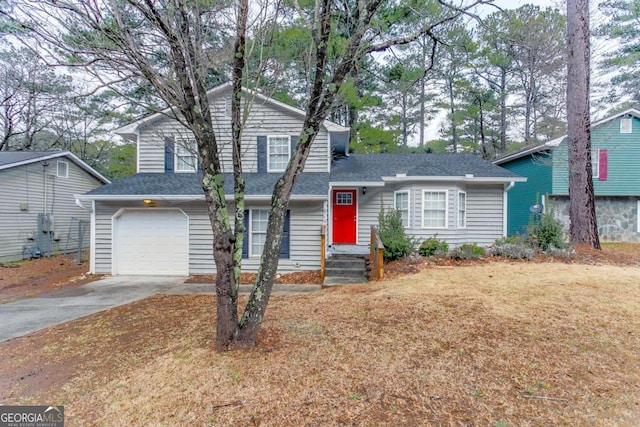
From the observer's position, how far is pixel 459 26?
4.92 meters

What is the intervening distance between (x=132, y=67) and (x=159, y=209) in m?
6.36

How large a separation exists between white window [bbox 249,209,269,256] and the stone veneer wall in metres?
14.4

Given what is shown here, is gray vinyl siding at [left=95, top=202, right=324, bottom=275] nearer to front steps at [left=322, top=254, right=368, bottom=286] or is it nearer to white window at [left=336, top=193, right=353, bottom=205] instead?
front steps at [left=322, top=254, right=368, bottom=286]

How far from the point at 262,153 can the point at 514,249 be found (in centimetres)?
809

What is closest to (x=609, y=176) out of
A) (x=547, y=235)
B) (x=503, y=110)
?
(x=503, y=110)

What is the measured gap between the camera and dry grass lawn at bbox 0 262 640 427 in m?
2.49

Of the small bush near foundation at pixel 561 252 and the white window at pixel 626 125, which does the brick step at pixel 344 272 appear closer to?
the small bush near foundation at pixel 561 252

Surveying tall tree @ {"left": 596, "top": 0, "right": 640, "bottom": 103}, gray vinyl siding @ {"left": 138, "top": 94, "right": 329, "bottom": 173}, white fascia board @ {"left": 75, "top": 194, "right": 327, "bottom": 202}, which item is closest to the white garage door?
white fascia board @ {"left": 75, "top": 194, "right": 327, "bottom": 202}

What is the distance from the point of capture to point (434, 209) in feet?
32.9

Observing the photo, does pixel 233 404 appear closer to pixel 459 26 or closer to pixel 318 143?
pixel 459 26

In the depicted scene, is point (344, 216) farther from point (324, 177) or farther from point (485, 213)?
point (485, 213)

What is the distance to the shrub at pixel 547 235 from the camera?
29.6ft

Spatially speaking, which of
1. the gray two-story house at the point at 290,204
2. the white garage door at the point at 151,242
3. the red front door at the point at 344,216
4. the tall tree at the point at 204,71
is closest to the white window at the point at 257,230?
the gray two-story house at the point at 290,204

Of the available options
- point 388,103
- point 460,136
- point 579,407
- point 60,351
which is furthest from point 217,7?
point 460,136
